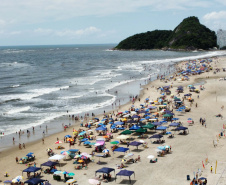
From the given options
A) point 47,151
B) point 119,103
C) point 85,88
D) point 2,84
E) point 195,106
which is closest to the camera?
point 47,151

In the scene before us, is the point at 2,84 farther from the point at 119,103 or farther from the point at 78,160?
the point at 78,160

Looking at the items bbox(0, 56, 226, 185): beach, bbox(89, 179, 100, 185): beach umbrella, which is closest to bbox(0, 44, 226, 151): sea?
bbox(0, 56, 226, 185): beach

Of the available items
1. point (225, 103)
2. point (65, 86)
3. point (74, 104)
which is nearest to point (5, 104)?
point (74, 104)

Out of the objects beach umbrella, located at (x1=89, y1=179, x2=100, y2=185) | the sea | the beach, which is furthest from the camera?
the sea

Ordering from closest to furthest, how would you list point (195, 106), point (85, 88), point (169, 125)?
point (169, 125)
point (195, 106)
point (85, 88)

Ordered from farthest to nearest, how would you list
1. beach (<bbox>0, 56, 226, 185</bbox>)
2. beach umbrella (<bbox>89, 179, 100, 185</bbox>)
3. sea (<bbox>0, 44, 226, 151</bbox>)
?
sea (<bbox>0, 44, 226, 151</bbox>), beach (<bbox>0, 56, 226, 185</bbox>), beach umbrella (<bbox>89, 179, 100, 185</bbox>)

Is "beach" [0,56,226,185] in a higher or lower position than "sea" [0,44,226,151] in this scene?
lower

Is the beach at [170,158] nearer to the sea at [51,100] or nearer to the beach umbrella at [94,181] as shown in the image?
the beach umbrella at [94,181]

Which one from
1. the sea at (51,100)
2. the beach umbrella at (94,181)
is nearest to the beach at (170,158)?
the beach umbrella at (94,181)

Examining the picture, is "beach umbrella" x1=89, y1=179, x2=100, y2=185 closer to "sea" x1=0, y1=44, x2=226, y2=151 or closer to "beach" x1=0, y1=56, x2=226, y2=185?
"beach" x1=0, y1=56, x2=226, y2=185

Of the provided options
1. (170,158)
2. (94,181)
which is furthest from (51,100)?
(94,181)

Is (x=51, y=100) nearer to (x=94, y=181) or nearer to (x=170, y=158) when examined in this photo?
(x=170, y=158)
